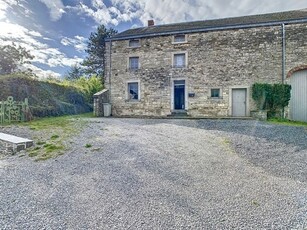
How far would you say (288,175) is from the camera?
13.1 ft

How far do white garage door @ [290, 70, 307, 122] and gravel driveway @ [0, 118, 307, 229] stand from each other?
783 centimetres

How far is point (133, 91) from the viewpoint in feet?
50.3

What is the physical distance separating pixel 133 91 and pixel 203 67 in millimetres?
5280

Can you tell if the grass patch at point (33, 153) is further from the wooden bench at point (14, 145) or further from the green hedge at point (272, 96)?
the green hedge at point (272, 96)

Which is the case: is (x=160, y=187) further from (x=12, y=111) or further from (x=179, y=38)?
(x=179, y=38)

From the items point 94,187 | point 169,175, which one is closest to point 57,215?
point 94,187

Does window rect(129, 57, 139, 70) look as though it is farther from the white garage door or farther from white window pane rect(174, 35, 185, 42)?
the white garage door

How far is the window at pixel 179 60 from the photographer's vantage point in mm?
14242

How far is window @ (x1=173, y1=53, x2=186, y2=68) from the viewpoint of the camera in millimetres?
14242

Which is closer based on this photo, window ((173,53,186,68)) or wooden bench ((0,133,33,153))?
wooden bench ((0,133,33,153))

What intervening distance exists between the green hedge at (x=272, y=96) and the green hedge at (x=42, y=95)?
43.0 ft

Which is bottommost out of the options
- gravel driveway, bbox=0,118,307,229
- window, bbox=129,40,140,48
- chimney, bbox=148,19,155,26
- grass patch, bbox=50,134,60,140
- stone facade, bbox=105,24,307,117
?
gravel driveway, bbox=0,118,307,229

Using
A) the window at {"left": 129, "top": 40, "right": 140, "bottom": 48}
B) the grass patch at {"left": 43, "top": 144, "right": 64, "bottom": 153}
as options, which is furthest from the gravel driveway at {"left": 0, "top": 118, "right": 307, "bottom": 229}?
the window at {"left": 129, "top": 40, "right": 140, "bottom": 48}

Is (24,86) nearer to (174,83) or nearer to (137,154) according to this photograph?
(174,83)
